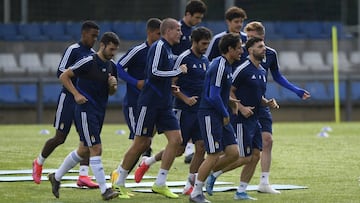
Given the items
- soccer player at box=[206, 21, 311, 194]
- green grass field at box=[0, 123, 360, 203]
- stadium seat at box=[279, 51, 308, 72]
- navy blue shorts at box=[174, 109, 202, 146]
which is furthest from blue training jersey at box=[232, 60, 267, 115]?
stadium seat at box=[279, 51, 308, 72]

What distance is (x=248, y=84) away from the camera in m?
13.2

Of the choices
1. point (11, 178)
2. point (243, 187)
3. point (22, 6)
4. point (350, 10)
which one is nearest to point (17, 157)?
point (11, 178)

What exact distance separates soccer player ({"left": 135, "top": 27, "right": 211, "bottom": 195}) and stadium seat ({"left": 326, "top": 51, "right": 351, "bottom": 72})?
1907 cm

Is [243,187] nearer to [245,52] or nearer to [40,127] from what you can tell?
[245,52]

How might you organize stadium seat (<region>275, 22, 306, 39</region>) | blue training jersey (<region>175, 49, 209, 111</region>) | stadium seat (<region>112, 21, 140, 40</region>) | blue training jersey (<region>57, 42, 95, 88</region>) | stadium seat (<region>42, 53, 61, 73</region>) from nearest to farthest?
blue training jersey (<region>175, 49, 209, 111</region>) < blue training jersey (<region>57, 42, 95, 88</region>) < stadium seat (<region>42, 53, 61, 73</region>) < stadium seat (<region>112, 21, 140, 40</region>) < stadium seat (<region>275, 22, 306, 39</region>)

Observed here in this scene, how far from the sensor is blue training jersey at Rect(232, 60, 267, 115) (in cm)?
1320

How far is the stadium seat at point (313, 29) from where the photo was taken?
33.7 metres

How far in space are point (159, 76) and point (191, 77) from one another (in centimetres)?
99

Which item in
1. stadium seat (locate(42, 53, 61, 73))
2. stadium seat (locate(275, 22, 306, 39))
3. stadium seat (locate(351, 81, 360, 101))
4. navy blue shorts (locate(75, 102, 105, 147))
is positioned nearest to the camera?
navy blue shorts (locate(75, 102, 105, 147))

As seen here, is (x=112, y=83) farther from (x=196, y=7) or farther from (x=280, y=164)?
(x=280, y=164)

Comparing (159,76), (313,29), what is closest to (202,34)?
(159,76)

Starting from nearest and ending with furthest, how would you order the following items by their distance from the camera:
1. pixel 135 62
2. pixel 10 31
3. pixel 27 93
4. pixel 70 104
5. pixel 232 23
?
pixel 70 104 < pixel 135 62 < pixel 232 23 < pixel 27 93 < pixel 10 31

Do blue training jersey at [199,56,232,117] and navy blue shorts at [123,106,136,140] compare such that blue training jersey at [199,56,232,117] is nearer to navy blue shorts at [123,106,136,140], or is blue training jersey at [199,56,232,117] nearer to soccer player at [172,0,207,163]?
navy blue shorts at [123,106,136,140]

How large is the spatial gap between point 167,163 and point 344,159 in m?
5.16
